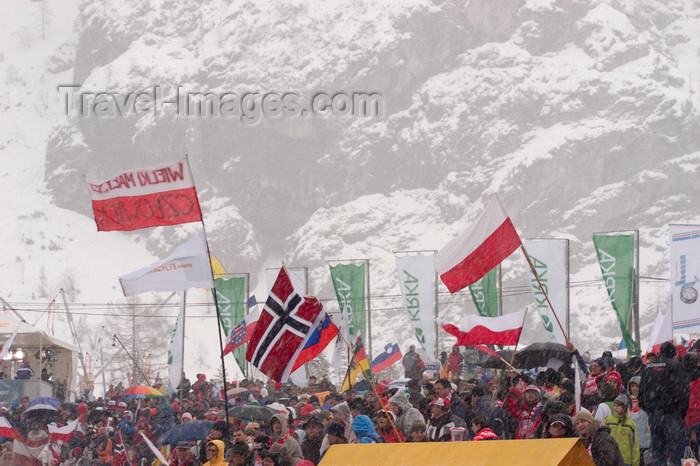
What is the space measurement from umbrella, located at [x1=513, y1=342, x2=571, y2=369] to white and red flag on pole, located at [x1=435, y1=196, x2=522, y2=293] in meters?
3.39

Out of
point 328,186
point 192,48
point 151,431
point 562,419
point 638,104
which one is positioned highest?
point 192,48

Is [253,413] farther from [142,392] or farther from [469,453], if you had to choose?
[469,453]

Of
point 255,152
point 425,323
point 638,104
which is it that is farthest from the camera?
point 255,152

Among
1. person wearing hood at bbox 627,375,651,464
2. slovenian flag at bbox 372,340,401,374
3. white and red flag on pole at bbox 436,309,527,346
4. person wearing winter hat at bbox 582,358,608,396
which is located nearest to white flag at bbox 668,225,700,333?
white and red flag on pole at bbox 436,309,527,346

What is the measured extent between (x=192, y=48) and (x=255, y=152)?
1042 inches

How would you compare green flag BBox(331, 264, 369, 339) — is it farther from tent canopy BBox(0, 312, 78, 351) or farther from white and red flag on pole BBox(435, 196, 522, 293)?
white and red flag on pole BBox(435, 196, 522, 293)

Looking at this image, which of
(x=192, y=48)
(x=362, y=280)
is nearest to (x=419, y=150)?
(x=192, y=48)

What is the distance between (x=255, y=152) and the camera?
611ft

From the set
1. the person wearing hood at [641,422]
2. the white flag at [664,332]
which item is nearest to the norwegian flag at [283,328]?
the person wearing hood at [641,422]

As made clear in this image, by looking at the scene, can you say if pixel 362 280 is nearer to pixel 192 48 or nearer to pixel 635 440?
pixel 635 440

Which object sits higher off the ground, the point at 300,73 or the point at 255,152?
the point at 300,73

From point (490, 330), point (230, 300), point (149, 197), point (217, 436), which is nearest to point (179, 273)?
point (149, 197)

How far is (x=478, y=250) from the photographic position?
47.7 ft

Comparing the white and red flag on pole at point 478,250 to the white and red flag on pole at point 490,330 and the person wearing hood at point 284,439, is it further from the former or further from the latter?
the person wearing hood at point 284,439
